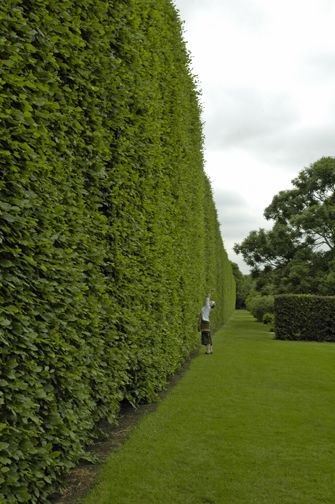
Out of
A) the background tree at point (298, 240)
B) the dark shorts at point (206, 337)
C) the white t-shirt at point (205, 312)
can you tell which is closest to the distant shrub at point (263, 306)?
the background tree at point (298, 240)

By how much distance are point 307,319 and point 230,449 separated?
17.4 m

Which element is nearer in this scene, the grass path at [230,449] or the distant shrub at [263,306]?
the grass path at [230,449]

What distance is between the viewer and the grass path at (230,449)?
440 centimetres

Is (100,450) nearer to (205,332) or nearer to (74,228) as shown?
(74,228)

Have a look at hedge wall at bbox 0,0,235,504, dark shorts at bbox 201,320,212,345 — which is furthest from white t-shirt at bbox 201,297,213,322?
hedge wall at bbox 0,0,235,504

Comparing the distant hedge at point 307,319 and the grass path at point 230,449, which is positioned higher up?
the distant hedge at point 307,319

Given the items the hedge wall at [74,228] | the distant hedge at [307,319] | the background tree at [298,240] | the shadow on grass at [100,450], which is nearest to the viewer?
the hedge wall at [74,228]

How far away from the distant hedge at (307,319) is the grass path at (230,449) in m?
12.1

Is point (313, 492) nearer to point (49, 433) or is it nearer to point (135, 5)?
point (49, 433)

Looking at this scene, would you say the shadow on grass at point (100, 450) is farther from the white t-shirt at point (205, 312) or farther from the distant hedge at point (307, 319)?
the distant hedge at point (307, 319)

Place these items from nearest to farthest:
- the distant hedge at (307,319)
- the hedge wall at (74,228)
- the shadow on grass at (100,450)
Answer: the hedge wall at (74,228)
the shadow on grass at (100,450)
the distant hedge at (307,319)

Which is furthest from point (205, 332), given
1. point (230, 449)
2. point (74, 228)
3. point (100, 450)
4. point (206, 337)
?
point (74, 228)

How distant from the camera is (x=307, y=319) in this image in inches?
868

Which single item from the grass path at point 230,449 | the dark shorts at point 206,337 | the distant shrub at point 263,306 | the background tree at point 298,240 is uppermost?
the background tree at point 298,240
